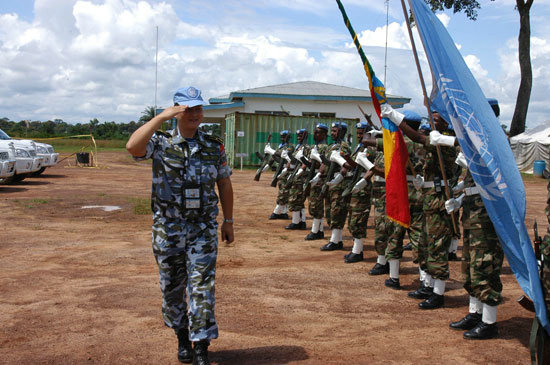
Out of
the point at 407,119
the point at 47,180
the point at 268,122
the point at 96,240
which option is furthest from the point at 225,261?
the point at 268,122

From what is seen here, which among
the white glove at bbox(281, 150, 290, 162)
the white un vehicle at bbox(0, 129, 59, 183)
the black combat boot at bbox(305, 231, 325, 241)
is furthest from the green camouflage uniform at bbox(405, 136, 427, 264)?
the white un vehicle at bbox(0, 129, 59, 183)

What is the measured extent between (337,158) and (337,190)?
1.73 feet

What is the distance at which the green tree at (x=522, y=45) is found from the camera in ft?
96.5

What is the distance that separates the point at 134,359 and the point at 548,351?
10.3 ft

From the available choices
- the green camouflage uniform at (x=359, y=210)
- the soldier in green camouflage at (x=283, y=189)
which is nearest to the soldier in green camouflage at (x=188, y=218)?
the green camouflage uniform at (x=359, y=210)

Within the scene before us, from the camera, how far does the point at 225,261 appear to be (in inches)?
308

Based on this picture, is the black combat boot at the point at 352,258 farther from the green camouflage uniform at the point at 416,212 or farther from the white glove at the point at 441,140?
the white glove at the point at 441,140

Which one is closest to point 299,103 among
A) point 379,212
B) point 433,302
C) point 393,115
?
point 379,212

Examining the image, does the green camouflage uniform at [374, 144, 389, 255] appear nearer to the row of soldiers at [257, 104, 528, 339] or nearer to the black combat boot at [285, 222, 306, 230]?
the row of soldiers at [257, 104, 528, 339]

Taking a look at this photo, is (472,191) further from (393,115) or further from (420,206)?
(420,206)

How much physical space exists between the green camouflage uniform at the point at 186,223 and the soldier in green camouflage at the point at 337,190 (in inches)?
181

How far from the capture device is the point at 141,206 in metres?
13.1

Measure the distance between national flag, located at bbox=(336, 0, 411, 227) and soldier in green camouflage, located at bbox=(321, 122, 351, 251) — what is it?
2.52 metres

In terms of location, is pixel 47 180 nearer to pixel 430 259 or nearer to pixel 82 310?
pixel 82 310
